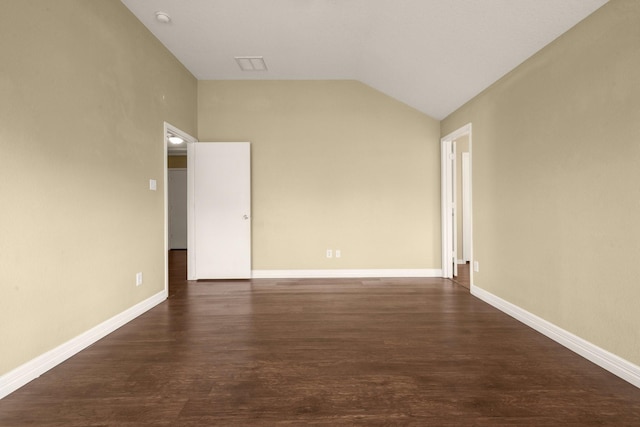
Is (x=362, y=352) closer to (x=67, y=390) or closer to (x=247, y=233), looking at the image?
(x=67, y=390)

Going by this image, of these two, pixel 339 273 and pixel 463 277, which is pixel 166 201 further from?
pixel 463 277

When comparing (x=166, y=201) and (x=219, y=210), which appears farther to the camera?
(x=219, y=210)

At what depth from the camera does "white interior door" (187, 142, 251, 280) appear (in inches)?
168

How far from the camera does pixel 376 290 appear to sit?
3.76m

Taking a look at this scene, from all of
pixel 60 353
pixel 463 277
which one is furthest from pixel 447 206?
pixel 60 353

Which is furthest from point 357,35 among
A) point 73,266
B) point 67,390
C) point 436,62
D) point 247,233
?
point 67,390

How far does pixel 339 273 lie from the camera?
4422 mm

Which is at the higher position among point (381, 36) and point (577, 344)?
point (381, 36)

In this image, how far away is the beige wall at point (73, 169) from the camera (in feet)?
5.71

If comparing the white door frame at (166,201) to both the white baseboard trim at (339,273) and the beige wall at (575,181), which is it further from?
the beige wall at (575,181)

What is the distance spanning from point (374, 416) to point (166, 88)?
3.79m

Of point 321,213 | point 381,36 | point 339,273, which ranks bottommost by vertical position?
point 339,273

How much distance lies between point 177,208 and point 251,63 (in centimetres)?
547

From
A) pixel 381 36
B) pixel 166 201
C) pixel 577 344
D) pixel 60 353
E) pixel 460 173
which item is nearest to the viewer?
pixel 60 353
